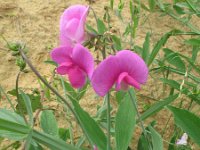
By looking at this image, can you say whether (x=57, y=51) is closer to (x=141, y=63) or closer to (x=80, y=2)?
(x=141, y=63)

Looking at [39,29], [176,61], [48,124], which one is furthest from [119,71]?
[39,29]

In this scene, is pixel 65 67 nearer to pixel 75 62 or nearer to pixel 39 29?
pixel 75 62

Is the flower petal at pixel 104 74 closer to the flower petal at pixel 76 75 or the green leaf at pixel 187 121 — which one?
the flower petal at pixel 76 75

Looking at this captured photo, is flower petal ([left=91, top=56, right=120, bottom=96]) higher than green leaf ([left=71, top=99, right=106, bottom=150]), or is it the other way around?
flower petal ([left=91, top=56, right=120, bottom=96])

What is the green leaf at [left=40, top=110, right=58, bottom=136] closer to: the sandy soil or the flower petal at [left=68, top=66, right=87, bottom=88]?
the flower petal at [left=68, top=66, right=87, bottom=88]

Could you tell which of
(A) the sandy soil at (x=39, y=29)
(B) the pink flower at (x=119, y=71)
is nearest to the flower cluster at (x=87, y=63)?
(B) the pink flower at (x=119, y=71)

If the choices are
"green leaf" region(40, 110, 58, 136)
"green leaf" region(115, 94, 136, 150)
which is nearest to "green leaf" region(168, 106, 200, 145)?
"green leaf" region(115, 94, 136, 150)

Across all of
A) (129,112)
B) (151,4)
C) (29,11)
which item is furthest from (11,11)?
(129,112)
